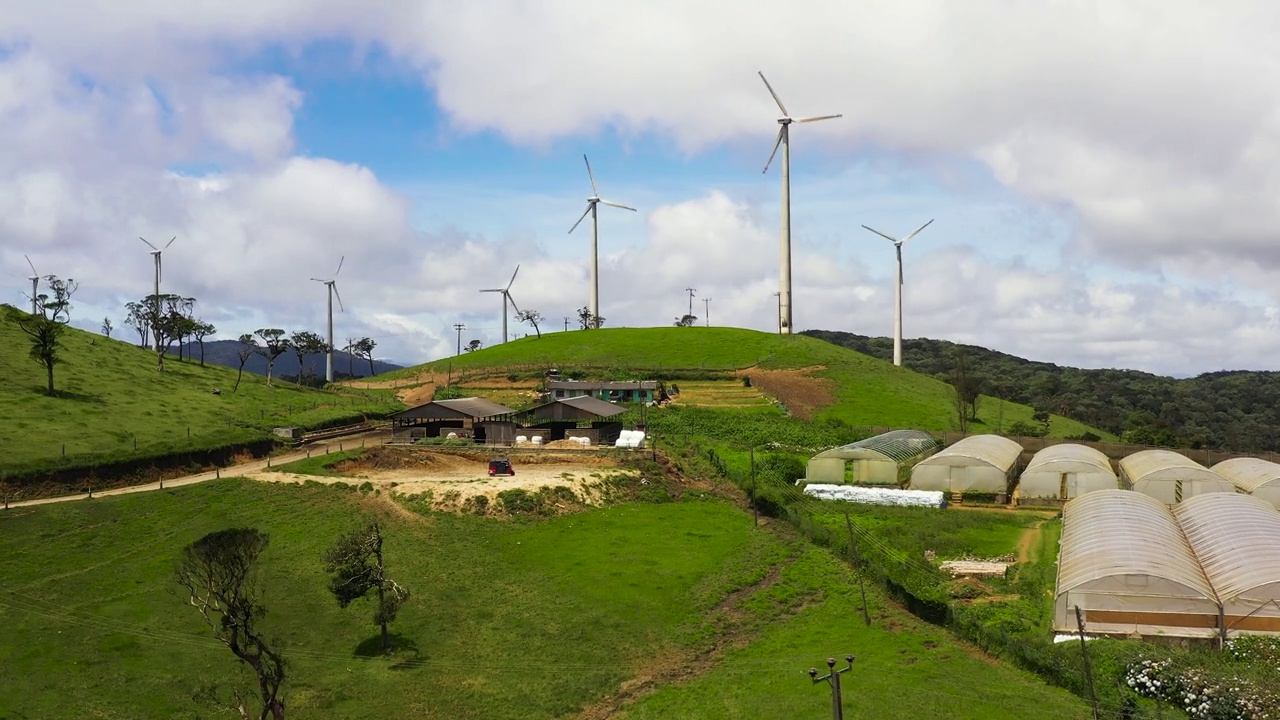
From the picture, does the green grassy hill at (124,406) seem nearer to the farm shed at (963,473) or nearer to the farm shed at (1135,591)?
the farm shed at (963,473)

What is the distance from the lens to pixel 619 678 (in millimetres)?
38188

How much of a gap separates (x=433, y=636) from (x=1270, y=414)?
7861 inches

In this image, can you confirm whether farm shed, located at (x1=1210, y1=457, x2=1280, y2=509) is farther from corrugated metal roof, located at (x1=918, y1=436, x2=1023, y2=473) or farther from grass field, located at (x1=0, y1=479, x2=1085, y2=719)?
grass field, located at (x1=0, y1=479, x2=1085, y2=719)

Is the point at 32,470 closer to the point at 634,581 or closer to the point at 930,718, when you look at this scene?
the point at 634,581

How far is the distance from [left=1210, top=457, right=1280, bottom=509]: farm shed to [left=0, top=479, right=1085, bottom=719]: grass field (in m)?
35.2

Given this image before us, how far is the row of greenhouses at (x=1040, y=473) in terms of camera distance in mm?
64375

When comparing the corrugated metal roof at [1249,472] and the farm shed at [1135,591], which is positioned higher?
the corrugated metal roof at [1249,472]

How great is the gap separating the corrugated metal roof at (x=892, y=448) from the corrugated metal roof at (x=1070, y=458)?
378 inches

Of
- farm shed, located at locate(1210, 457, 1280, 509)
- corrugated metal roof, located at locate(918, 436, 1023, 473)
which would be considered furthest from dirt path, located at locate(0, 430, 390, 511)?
farm shed, located at locate(1210, 457, 1280, 509)

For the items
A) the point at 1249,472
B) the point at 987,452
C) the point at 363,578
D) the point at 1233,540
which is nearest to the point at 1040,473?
the point at 987,452

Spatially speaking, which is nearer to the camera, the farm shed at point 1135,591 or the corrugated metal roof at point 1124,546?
the farm shed at point 1135,591

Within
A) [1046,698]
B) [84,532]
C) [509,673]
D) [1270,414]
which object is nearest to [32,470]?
[84,532]

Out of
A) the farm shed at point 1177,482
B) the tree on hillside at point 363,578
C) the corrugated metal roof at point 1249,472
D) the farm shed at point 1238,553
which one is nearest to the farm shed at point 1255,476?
the corrugated metal roof at point 1249,472

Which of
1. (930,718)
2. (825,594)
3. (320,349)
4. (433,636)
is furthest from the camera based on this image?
(320,349)
